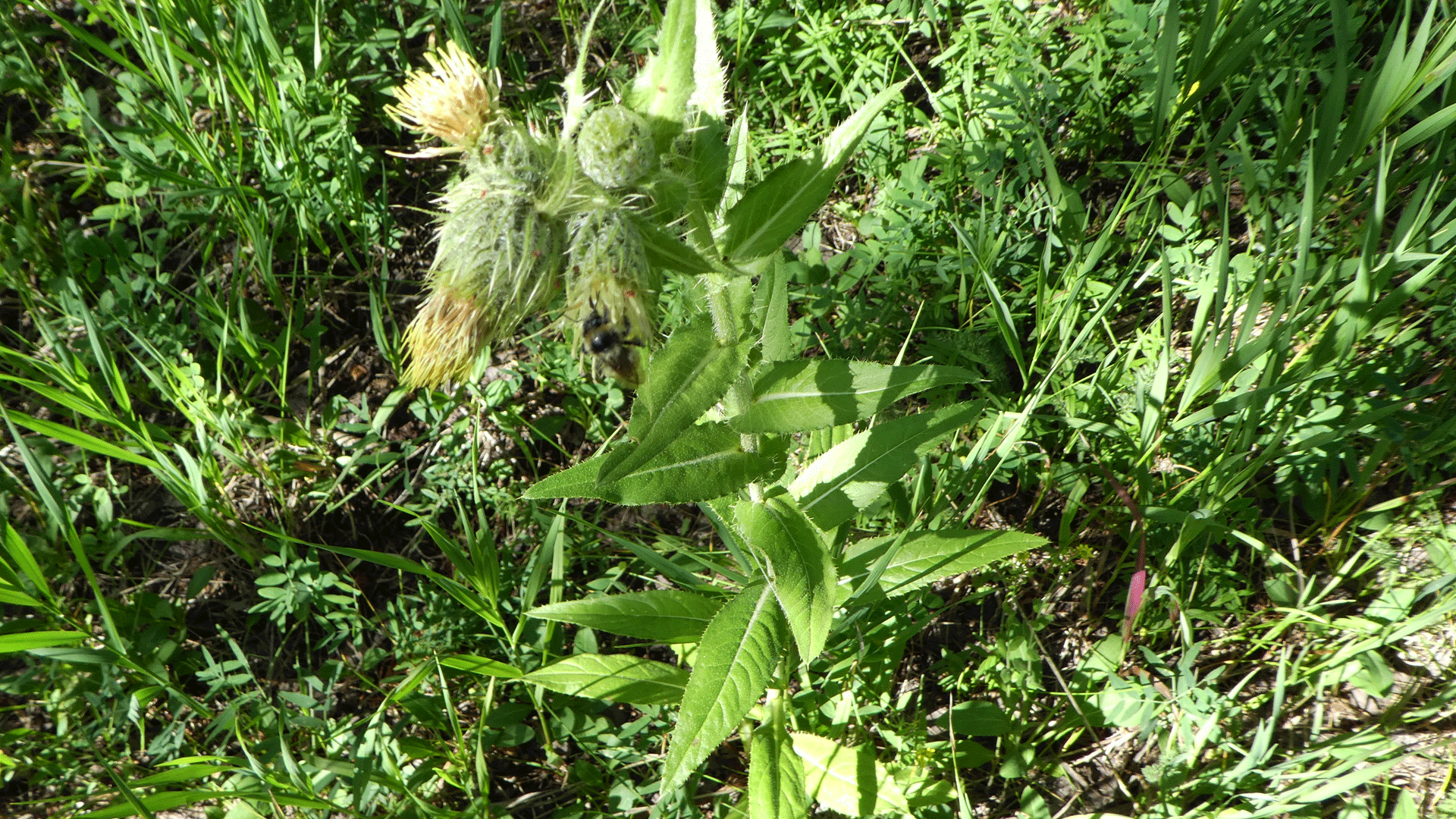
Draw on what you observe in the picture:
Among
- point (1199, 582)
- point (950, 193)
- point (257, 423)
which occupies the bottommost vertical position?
point (1199, 582)

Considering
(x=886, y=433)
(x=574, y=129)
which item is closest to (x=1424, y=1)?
(x=886, y=433)

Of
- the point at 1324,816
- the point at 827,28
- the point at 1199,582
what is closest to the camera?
the point at 1324,816

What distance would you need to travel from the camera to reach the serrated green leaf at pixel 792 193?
1.75 meters

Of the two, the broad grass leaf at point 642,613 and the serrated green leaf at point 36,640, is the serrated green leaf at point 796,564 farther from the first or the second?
the serrated green leaf at point 36,640

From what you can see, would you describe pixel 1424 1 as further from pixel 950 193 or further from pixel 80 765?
pixel 80 765

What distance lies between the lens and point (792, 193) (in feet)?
5.86

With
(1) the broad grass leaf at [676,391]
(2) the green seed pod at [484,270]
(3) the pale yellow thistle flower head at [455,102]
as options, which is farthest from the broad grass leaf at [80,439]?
(1) the broad grass leaf at [676,391]

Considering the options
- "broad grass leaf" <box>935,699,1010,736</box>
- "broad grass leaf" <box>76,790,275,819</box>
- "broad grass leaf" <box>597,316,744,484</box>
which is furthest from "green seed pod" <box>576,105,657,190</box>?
"broad grass leaf" <box>76,790,275,819</box>

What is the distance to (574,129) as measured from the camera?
5.79 ft

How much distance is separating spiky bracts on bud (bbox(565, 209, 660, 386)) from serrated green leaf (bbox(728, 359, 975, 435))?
37 centimetres

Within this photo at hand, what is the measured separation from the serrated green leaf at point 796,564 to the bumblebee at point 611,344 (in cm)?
47

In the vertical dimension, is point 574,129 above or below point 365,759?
above

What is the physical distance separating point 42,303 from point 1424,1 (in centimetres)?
483

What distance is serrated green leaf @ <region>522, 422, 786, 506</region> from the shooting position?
70.5 inches
